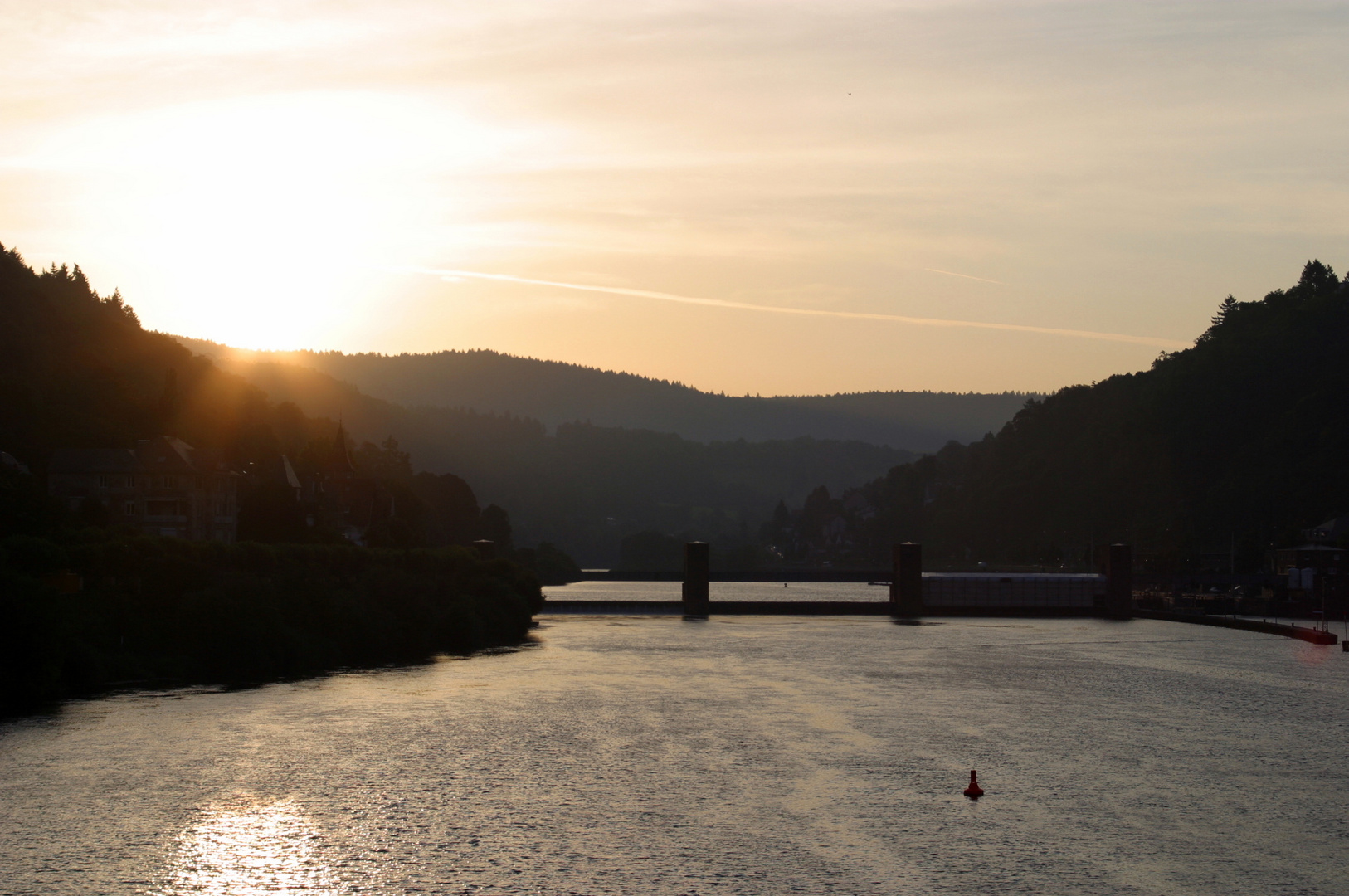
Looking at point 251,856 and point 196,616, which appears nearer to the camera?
point 251,856

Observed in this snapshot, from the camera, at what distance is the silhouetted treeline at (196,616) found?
59.8 m

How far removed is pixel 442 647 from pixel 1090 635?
57.6 metres

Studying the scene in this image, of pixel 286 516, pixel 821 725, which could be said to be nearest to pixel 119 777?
pixel 821 725

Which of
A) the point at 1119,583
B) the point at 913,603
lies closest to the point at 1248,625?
the point at 1119,583

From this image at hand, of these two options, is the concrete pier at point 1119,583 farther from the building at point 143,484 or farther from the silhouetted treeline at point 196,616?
the building at point 143,484

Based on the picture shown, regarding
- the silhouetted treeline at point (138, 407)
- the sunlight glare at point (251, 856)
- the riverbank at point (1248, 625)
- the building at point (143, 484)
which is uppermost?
the silhouetted treeline at point (138, 407)

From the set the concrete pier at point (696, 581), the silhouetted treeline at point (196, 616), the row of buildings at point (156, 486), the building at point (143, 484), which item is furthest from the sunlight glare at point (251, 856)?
the concrete pier at point (696, 581)

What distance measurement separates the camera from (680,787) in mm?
42594

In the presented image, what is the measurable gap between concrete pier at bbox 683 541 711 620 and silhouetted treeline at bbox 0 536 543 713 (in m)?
52.5

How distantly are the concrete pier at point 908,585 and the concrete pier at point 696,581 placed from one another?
20.6 meters

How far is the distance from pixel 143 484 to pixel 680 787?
3674 inches

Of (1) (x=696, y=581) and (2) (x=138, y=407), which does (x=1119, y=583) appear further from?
(2) (x=138, y=407)

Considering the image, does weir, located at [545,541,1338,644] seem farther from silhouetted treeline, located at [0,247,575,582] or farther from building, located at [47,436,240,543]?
building, located at [47,436,240,543]

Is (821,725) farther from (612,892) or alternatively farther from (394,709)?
(612,892)
